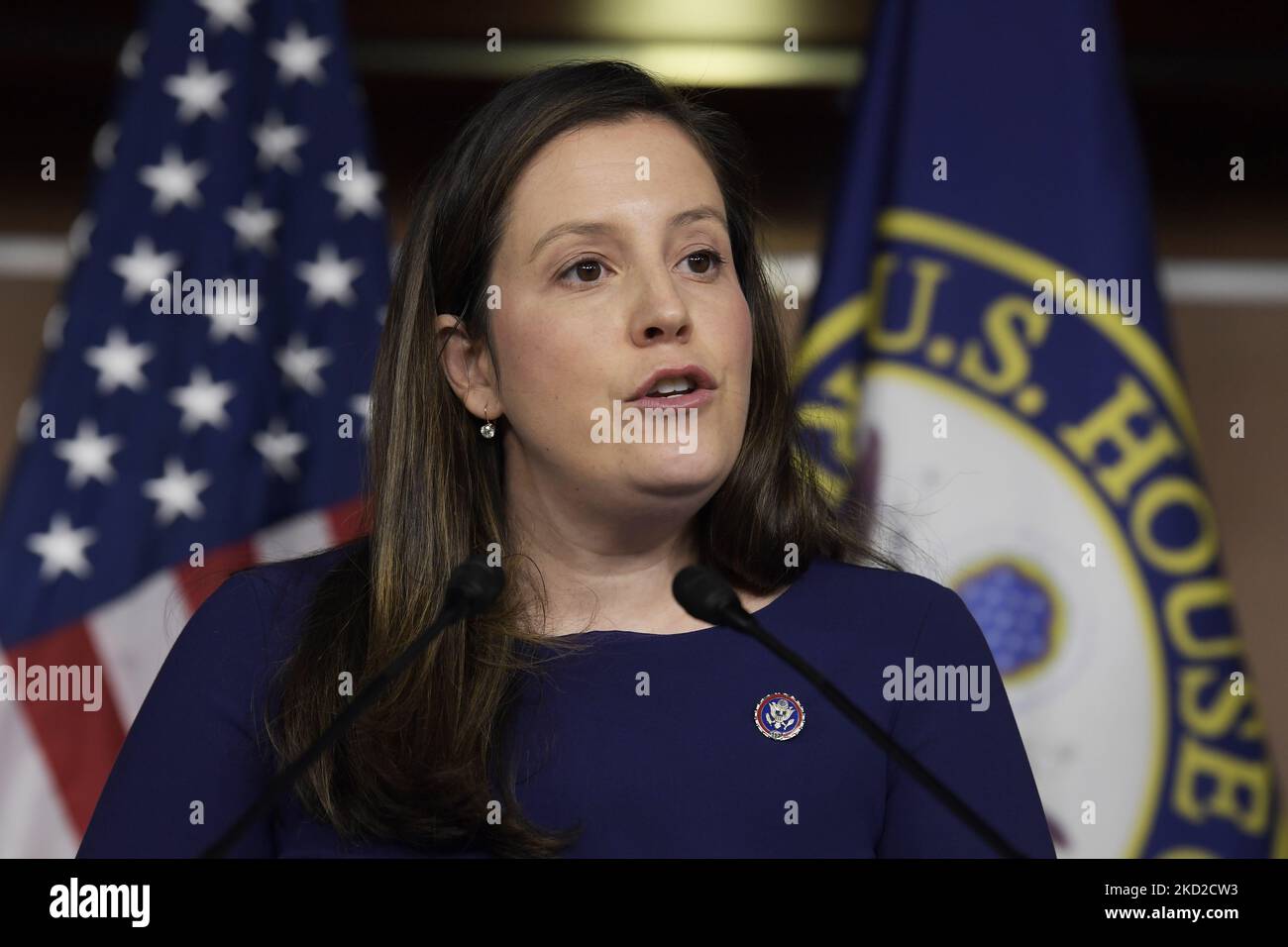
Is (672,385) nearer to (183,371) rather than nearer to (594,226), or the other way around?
(594,226)

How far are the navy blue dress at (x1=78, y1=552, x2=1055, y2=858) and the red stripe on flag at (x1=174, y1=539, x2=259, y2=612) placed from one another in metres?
0.87

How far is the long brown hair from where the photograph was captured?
125 cm

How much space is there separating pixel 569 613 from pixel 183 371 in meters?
1.17

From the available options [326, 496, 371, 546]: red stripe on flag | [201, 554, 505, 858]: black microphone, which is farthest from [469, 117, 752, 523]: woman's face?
[326, 496, 371, 546]: red stripe on flag

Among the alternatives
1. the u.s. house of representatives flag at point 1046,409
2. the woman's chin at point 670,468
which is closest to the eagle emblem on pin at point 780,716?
the woman's chin at point 670,468

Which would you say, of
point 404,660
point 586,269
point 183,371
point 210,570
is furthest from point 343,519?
point 404,660

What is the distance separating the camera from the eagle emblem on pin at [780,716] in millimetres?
1308

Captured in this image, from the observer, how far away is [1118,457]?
7.36ft

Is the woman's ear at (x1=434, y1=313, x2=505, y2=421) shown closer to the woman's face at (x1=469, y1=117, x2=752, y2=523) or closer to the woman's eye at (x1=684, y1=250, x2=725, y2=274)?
the woman's face at (x1=469, y1=117, x2=752, y2=523)

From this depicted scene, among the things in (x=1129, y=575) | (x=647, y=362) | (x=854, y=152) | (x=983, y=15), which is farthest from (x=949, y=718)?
(x=983, y=15)

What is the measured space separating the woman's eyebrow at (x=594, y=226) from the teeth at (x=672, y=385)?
154 mm

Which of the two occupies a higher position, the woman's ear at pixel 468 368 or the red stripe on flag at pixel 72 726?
the woman's ear at pixel 468 368

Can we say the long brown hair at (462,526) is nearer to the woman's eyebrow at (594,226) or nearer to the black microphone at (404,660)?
the woman's eyebrow at (594,226)

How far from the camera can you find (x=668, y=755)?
1278 millimetres
